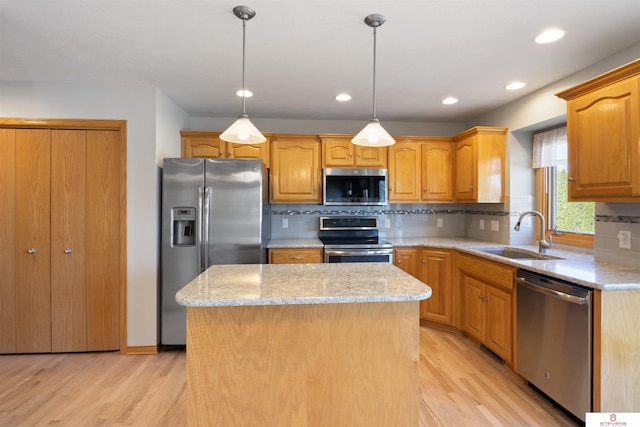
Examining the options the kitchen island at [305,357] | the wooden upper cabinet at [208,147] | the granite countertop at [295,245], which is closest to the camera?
the kitchen island at [305,357]

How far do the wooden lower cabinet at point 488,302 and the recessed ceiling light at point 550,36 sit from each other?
1549 millimetres

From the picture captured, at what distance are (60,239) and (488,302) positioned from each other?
3.71 m

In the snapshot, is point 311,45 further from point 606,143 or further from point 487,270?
point 487,270

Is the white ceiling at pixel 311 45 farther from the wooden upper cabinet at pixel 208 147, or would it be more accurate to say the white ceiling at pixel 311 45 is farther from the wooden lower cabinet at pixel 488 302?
the wooden lower cabinet at pixel 488 302

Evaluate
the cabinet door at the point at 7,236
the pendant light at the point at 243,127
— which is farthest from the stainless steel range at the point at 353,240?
the cabinet door at the point at 7,236

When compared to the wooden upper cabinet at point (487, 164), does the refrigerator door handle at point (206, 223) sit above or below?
below

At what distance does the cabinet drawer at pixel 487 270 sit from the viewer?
254cm

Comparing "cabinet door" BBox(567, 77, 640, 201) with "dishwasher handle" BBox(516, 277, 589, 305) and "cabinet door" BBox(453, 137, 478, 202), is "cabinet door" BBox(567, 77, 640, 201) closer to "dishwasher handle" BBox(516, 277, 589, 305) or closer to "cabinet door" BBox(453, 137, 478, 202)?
"dishwasher handle" BBox(516, 277, 589, 305)

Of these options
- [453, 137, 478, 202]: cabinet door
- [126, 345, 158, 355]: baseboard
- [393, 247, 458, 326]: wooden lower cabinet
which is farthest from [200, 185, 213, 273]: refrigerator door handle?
[453, 137, 478, 202]: cabinet door

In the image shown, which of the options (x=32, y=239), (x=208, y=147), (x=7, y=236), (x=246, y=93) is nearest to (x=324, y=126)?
(x=246, y=93)

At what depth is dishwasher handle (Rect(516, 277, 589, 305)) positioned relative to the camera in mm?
1882

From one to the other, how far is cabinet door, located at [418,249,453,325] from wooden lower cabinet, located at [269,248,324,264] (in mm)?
1106

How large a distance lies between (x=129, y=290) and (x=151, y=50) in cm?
197

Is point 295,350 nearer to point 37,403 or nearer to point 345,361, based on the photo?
point 345,361
